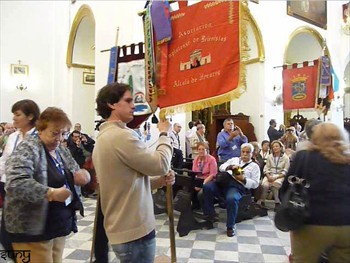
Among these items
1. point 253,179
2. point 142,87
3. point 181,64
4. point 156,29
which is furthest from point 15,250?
point 253,179

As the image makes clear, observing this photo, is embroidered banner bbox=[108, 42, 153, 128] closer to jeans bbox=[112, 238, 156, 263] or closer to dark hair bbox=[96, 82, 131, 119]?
dark hair bbox=[96, 82, 131, 119]

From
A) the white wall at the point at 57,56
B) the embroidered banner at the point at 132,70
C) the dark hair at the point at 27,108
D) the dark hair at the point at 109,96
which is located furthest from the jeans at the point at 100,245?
the white wall at the point at 57,56

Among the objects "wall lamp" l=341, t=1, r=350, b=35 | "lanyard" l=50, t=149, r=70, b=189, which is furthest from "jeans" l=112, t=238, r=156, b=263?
"wall lamp" l=341, t=1, r=350, b=35

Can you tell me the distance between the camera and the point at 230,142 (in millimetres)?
5645

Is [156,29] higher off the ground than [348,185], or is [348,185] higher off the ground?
[156,29]

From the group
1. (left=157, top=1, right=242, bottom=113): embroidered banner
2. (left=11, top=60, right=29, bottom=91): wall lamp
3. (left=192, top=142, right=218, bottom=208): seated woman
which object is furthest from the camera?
(left=11, top=60, right=29, bottom=91): wall lamp

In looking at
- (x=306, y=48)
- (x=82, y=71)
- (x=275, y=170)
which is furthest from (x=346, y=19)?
(x=275, y=170)

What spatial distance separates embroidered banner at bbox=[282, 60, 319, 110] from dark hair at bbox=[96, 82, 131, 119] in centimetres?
605

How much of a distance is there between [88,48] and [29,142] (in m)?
9.60

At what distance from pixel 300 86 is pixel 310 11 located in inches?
244

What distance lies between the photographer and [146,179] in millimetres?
1699

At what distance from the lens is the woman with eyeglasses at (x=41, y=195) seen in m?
→ 1.56

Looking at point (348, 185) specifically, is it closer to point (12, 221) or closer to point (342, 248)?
point (342, 248)

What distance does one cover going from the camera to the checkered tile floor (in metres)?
3.44
